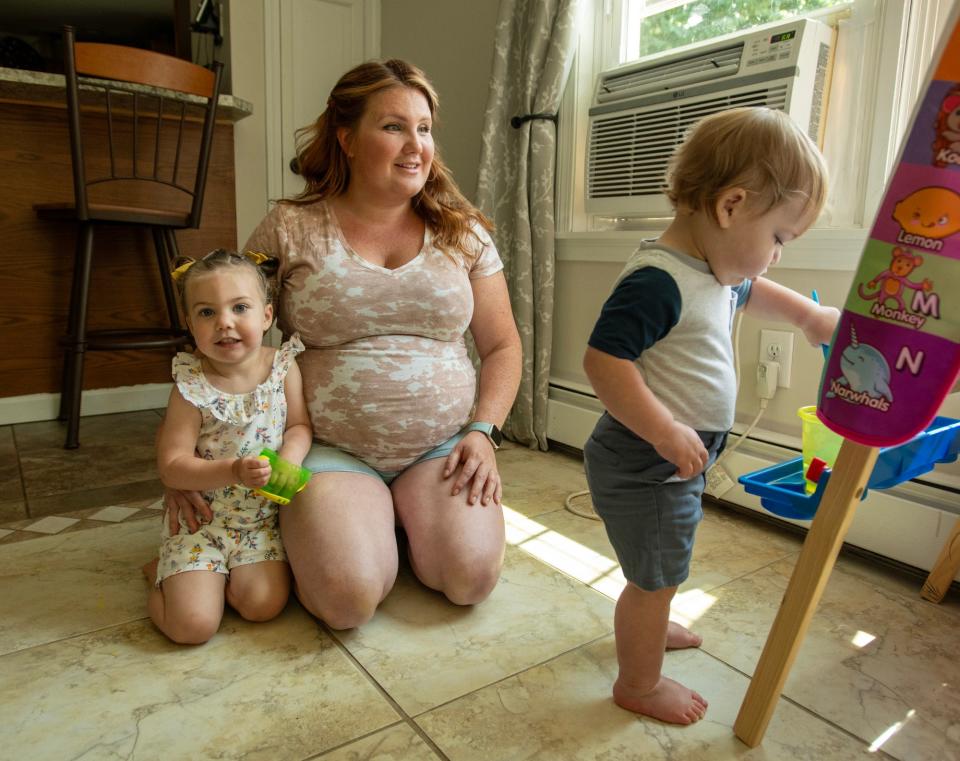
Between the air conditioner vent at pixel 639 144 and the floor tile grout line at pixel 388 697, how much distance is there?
4.46 ft

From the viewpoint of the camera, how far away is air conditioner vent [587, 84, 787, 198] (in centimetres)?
182

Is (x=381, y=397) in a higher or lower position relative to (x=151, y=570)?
higher

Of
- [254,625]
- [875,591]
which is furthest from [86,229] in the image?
[875,591]

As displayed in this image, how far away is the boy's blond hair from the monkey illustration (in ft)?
0.51

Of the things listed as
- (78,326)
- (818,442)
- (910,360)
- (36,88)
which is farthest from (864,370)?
(36,88)

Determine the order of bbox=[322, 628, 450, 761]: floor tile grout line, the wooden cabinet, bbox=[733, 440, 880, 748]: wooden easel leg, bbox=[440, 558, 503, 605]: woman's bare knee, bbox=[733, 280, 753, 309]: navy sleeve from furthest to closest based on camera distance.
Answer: the wooden cabinet
bbox=[440, 558, 503, 605]: woman's bare knee
bbox=[733, 280, 753, 309]: navy sleeve
bbox=[322, 628, 450, 761]: floor tile grout line
bbox=[733, 440, 880, 748]: wooden easel leg

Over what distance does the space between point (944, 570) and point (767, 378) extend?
0.53m

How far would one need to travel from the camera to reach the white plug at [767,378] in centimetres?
167

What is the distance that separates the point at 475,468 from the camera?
1.35 m

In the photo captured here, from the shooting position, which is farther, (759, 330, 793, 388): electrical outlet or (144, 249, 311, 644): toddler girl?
(759, 330, 793, 388): electrical outlet

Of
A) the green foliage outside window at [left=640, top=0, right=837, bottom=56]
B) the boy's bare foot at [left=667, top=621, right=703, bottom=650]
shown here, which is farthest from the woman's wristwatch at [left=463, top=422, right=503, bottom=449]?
the green foliage outside window at [left=640, top=0, right=837, bottom=56]

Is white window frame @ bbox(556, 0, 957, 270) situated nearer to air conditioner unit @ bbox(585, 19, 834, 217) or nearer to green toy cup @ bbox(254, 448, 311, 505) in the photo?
air conditioner unit @ bbox(585, 19, 834, 217)

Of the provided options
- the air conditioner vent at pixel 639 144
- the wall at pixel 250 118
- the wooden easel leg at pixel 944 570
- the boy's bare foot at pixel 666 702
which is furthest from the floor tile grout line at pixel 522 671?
the wall at pixel 250 118

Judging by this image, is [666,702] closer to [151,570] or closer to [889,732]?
[889,732]
